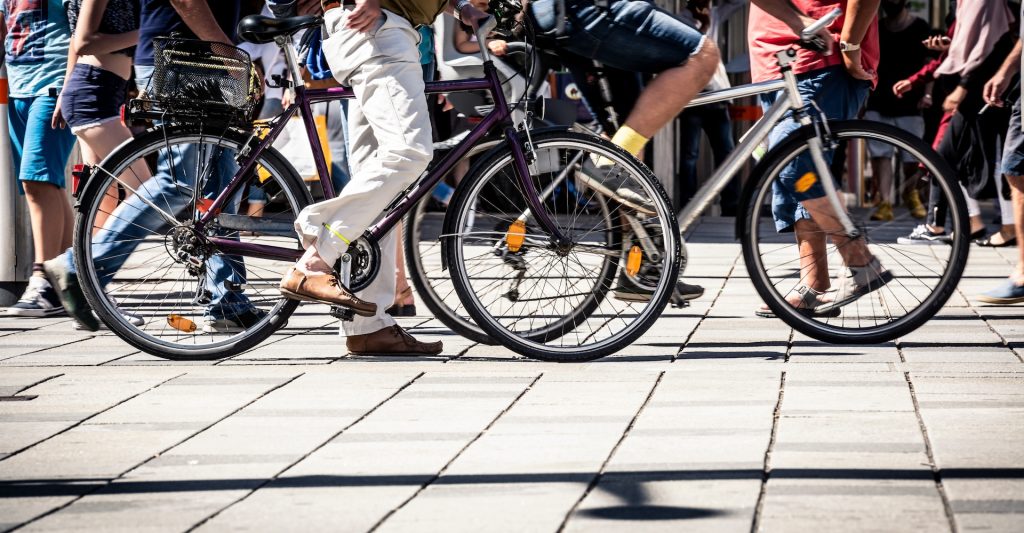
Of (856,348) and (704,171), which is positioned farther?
(704,171)

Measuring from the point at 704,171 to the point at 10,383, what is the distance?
28.9ft

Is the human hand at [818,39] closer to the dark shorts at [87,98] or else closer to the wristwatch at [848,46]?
the wristwatch at [848,46]

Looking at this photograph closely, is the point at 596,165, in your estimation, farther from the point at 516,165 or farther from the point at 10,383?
the point at 10,383

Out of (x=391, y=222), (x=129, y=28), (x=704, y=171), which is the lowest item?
(x=704, y=171)

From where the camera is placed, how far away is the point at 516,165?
5.21 metres

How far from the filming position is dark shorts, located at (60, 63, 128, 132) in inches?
258

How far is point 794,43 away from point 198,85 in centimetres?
242

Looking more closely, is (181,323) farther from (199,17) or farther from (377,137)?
(199,17)

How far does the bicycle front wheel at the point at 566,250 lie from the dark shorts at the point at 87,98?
2117 mm

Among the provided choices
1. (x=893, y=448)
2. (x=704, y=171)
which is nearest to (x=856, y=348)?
(x=893, y=448)

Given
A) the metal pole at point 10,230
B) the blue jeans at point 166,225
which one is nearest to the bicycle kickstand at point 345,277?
the blue jeans at point 166,225

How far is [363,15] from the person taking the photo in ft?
16.6

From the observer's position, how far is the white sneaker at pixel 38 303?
22.7 feet

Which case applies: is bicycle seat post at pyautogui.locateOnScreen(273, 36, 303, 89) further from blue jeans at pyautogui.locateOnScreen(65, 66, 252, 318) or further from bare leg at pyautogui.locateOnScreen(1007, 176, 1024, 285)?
bare leg at pyautogui.locateOnScreen(1007, 176, 1024, 285)
